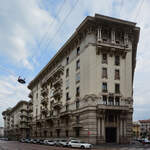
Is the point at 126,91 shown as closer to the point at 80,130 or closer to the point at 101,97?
the point at 101,97

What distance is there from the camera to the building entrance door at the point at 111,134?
43.2 metres

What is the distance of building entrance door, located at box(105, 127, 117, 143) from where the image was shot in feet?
142

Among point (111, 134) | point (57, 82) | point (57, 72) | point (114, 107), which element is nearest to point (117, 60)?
point (114, 107)

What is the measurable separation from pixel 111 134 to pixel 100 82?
10.1 meters

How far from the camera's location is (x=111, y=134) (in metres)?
43.5

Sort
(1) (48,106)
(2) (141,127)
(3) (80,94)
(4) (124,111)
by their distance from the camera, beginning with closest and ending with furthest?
(4) (124,111)
(3) (80,94)
(1) (48,106)
(2) (141,127)

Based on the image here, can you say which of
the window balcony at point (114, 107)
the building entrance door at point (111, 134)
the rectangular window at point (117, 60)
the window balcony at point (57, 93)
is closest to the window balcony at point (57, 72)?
the window balcony at point (57, 93)

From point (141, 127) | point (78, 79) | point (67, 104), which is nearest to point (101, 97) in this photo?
point (78, 79)

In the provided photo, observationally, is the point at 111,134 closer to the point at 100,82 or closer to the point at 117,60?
the point at 100,82

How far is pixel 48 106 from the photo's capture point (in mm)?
68375

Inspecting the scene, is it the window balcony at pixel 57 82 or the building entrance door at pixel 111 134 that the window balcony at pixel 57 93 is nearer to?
the window balcony at pixel 57 82

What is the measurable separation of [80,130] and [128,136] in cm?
926

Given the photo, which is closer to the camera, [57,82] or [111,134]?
[111,134]

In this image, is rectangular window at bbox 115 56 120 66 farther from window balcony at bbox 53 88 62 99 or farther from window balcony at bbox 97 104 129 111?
window balcony at bbox 53 88 62 99
